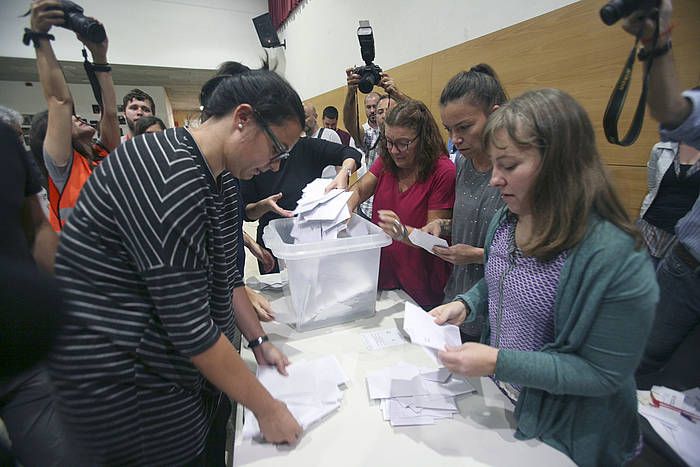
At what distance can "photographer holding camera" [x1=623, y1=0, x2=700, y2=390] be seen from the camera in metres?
0.81

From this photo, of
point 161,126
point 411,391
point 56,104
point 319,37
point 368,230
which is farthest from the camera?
point 319,37

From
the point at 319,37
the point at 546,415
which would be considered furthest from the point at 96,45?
the point at 319,37

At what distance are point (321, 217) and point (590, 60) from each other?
150cm

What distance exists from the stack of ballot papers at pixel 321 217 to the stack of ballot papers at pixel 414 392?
1.60 ft

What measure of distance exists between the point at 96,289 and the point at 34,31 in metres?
0.70

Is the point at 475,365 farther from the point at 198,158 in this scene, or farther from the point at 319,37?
the point at 319,37

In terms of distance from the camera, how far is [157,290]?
0.57 metres

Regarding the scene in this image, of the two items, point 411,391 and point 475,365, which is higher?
point 475,365

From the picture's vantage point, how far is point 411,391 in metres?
0.84

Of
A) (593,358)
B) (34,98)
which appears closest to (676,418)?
(593,358)

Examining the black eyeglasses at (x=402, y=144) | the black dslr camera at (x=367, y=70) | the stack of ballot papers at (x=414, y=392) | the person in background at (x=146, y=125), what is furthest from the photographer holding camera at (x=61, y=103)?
the black dslr camera at (x=367, y=70)

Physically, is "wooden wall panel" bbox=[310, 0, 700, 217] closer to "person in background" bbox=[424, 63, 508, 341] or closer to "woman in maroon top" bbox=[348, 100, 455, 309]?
"person in background" bbox=[424, 63, 508, 341]

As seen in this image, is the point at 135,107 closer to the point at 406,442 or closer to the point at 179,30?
the point at 406,442

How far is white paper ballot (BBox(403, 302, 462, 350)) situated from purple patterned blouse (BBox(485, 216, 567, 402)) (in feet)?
0.42
